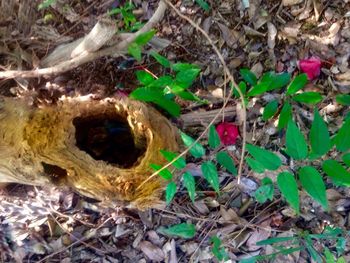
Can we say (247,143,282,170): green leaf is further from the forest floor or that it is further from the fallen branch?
the forest floor

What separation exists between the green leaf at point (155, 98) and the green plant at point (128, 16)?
298 mm

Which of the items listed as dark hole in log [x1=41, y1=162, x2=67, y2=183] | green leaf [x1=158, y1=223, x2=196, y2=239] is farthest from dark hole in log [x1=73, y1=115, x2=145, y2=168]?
green leaf [x1=158, y1=223, x2=196, y2=239]

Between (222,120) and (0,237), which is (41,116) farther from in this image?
(0,237)

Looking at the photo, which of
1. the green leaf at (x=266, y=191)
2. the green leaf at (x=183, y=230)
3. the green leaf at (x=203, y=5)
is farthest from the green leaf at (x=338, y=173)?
the green leaf at (x=203, y=5)

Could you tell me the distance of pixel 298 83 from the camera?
148 cm

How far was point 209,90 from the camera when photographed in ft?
5.95

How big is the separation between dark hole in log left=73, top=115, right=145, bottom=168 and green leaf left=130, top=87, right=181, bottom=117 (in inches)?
5.9

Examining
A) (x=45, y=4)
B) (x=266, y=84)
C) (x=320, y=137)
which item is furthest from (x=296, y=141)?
(x=45, y=4)

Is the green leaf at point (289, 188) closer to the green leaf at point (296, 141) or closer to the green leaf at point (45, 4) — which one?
the green leaf at point (296, 141)

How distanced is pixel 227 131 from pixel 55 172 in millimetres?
636

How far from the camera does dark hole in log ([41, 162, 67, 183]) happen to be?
1458 millimetres

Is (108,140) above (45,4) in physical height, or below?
below

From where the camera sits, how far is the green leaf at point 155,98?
4.77 ft

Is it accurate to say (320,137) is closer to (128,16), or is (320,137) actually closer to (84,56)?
(84,56)
